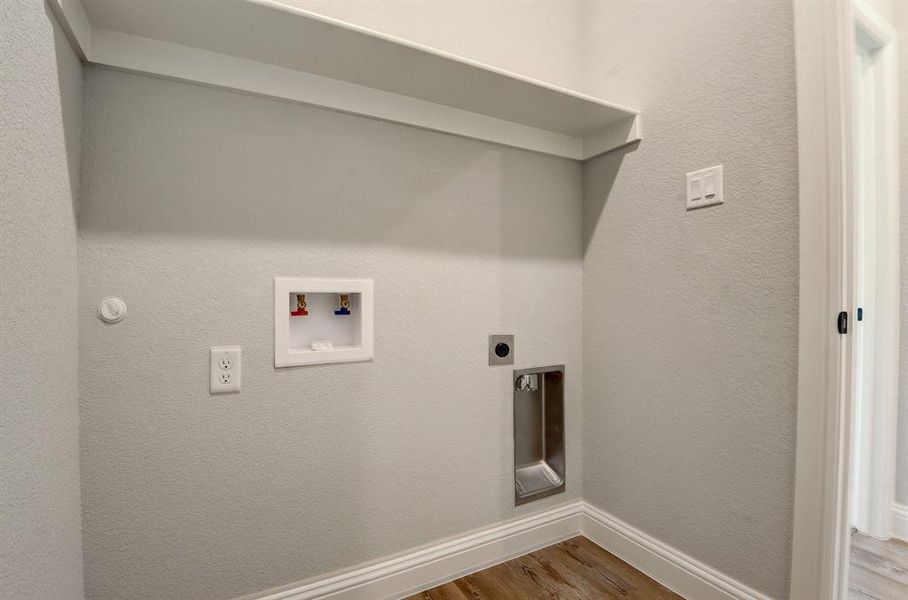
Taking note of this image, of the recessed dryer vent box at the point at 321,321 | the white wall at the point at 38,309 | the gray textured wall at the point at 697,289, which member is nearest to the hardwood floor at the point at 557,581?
the gray textured wall at the point at 697,289

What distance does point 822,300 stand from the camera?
3.42ft

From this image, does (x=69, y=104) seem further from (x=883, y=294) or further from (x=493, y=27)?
(x=883, y=294)

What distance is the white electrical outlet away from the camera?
3.72ft

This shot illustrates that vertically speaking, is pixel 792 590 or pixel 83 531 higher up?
pixel 83 531

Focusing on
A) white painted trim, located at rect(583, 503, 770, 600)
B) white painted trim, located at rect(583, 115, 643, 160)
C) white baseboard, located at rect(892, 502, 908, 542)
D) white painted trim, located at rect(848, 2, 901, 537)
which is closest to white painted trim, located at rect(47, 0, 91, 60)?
white painted trim, located at rect(583, 115, 643, 160)

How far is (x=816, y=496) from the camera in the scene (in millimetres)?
1059

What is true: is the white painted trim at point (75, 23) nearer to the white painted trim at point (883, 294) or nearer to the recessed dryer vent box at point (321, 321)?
the recessed dryer vent box at point (321, 321)

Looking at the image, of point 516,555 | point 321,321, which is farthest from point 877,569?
point 321,321

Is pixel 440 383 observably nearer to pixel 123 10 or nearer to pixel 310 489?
pixel 310 489

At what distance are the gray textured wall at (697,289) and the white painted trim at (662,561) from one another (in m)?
0.03

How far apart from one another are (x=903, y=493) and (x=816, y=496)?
1181mm

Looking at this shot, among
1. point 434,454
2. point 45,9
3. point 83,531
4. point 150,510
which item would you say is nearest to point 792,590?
point 434,454

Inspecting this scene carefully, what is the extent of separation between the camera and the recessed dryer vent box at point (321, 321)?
3.97 feet

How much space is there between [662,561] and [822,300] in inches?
38.5
